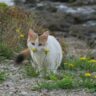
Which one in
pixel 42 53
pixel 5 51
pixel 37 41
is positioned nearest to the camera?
pixel 37 41

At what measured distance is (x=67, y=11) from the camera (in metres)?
22.5

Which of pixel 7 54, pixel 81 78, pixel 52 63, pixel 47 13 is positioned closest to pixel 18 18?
pixel 7 54

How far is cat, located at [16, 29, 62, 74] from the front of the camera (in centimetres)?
806

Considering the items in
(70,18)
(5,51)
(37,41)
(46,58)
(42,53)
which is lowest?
(70,18)

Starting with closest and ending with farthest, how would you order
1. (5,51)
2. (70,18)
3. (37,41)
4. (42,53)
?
(37,41), (42,53), (5,51), (70,18)

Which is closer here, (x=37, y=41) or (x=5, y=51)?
(x=37, y=41)

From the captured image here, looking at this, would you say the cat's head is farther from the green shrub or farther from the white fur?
the green shrub

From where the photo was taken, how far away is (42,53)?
8172 millimetres

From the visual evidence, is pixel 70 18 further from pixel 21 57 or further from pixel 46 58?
pixel 21 57

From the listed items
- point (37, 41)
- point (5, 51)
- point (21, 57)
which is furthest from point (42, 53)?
point (5, 51)

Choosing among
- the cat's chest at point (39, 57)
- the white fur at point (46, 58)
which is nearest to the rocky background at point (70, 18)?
the white fur at point (46, 58)

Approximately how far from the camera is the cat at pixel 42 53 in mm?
8062

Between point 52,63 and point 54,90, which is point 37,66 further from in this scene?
point 54,90

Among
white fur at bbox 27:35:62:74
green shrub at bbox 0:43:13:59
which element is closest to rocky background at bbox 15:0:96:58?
green shrub at bbox 0:43:13:59
